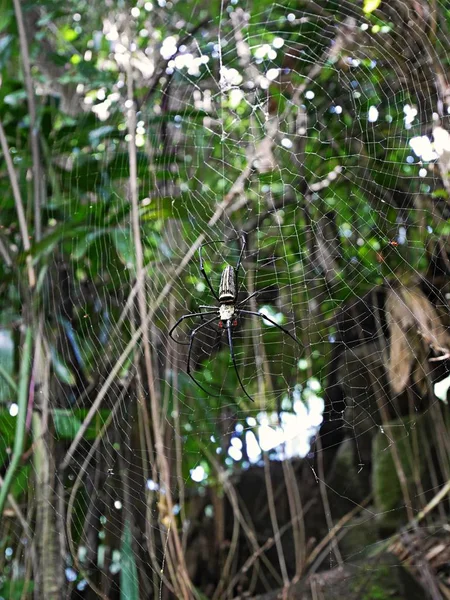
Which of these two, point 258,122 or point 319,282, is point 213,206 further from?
point 319,282

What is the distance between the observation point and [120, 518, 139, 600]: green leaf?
1369 mm

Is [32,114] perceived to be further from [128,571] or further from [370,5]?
[128,571]

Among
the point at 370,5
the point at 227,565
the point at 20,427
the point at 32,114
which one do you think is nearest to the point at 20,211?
the point at 32,114

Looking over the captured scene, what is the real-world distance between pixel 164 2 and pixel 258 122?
76 cm

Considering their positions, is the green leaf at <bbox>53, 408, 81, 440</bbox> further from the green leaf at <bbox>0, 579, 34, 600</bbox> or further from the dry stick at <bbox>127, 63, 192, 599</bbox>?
the green leaf at <bbox>0, 579, 34, 600</bbox>

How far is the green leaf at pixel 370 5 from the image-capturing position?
4.90 feet

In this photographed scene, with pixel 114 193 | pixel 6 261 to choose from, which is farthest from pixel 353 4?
pixel 6 261

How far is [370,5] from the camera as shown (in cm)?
152

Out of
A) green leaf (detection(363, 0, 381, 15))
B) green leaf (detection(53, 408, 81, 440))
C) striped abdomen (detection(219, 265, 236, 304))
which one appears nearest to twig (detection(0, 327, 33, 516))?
green leaf (detection(53, 408, 81, 440))

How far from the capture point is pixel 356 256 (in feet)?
5.46

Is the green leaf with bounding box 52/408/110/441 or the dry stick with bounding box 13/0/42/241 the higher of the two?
the dry stick with bounding box 13/0/42/241

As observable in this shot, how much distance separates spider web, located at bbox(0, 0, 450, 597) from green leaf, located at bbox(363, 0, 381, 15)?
11 millimetres

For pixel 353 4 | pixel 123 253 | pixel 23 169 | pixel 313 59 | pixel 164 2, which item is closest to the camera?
pixel 353 4

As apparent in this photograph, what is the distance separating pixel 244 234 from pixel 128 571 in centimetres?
85
